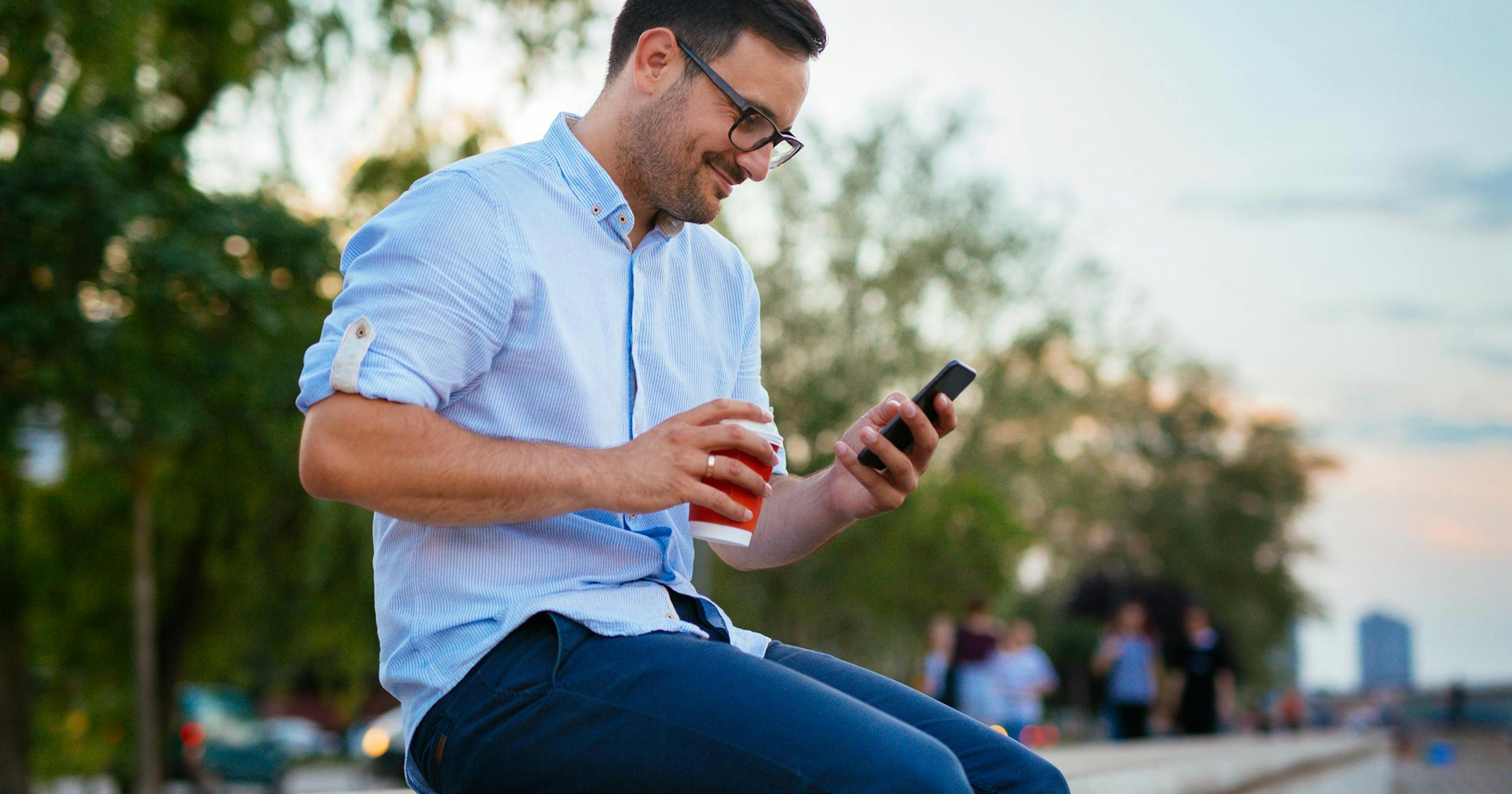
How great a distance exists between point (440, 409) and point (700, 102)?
659mm

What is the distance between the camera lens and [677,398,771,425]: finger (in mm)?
1746

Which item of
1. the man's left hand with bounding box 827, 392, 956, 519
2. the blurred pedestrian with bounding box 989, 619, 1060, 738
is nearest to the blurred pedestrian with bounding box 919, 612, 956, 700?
the blurred pedestrian with bounding box 989, 619, 1060, 738

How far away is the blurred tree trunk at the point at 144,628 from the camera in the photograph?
507 inches

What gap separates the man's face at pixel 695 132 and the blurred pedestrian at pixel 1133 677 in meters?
13.1

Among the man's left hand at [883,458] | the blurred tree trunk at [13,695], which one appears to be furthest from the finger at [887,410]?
the blurred tree trunk at [13,695]

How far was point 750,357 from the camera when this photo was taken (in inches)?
95.0

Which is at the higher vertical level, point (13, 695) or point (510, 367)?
point (510, 367)

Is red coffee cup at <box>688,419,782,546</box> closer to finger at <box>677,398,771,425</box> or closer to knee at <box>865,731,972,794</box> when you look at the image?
finger at <box>677,398,771,425</box>

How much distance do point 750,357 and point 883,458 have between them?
0.42 meters

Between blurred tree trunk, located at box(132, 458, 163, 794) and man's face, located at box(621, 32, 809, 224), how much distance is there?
38.8 feet

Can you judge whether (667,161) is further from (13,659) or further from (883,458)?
(13,659)

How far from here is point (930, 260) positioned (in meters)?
24.4

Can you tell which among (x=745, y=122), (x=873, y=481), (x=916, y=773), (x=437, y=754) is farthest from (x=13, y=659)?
(x=916, y=773)

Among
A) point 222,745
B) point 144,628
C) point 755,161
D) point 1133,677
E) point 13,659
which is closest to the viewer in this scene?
point 755,161
